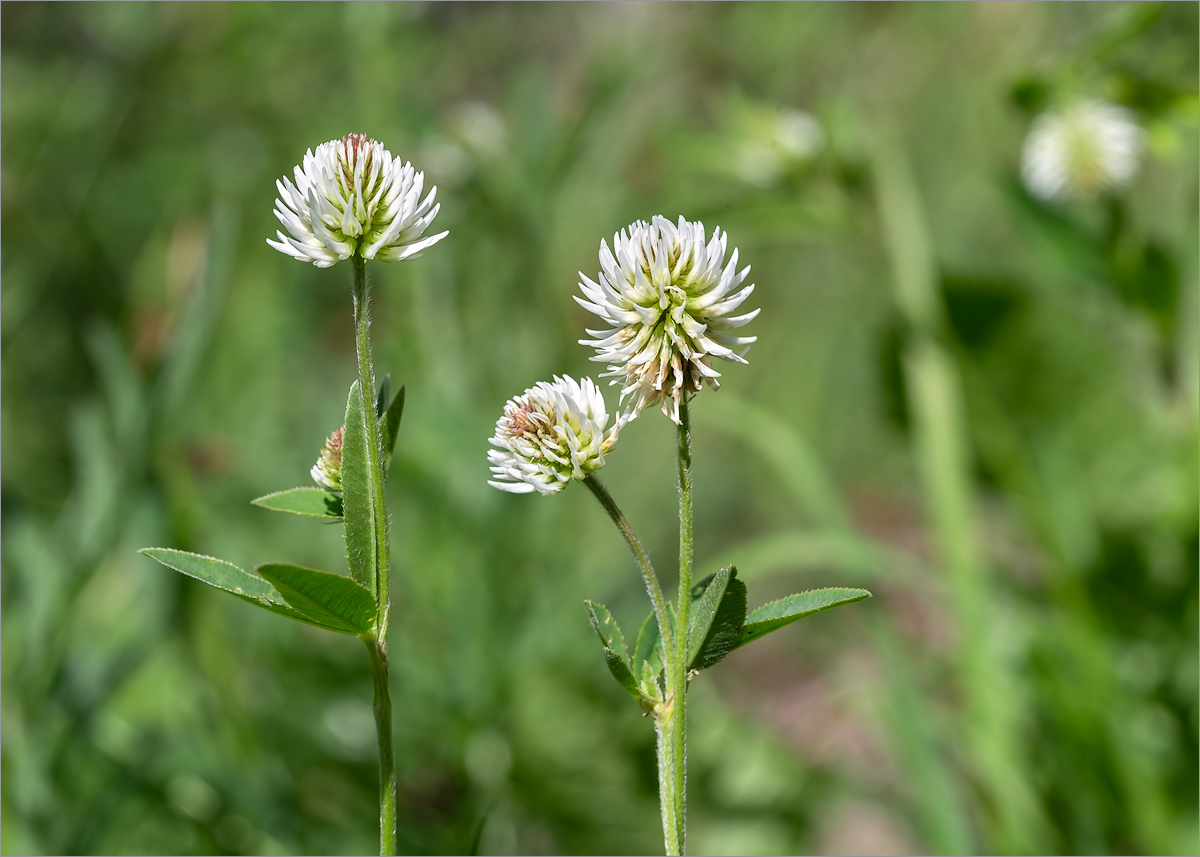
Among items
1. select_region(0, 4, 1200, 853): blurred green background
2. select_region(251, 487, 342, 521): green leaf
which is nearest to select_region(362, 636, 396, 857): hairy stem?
select_region(251, 487, 342, 521): green leaf

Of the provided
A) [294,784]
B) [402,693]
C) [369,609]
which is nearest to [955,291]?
[402,693]

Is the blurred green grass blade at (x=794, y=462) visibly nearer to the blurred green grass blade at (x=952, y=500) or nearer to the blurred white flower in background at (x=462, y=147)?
the blurred green grass blade at (x=952, y=500)

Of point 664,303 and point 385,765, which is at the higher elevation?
point 664,303

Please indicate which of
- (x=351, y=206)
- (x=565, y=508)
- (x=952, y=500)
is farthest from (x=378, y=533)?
(x=565, y=508)

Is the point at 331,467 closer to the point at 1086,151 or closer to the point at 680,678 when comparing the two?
the point at 680,678

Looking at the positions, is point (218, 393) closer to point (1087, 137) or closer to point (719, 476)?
point (719, 476)

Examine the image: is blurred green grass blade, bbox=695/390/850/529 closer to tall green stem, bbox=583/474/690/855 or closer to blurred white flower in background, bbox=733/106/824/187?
blurred white flower in background, bbox=733/106/824/187
